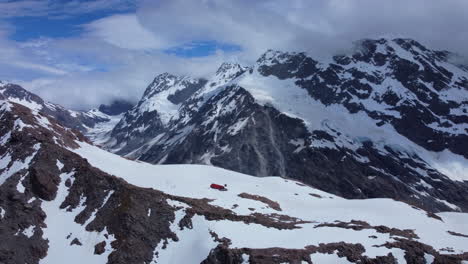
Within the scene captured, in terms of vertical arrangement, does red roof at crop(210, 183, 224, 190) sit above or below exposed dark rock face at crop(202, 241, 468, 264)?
above

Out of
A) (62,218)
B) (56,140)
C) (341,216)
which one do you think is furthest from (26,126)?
(341,216)

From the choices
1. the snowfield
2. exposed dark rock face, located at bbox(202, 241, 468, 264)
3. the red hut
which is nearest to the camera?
exposed dark rock face, located at bbox(202, 241, 468, 264)

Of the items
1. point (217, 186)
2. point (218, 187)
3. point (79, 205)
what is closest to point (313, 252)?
point (218, 187)

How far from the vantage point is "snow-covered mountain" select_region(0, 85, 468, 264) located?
73750 millimetres

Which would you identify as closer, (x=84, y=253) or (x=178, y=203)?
(x=84, y=253)

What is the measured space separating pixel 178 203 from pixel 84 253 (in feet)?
63.9

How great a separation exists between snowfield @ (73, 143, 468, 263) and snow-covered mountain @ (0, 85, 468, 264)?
25cm

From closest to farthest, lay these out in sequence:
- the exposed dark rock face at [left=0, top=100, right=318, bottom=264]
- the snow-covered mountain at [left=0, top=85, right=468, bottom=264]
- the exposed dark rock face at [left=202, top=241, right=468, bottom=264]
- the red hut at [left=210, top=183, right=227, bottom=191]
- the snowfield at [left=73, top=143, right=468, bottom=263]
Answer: the exposed dark rock face at [left=202, top=241, right=468, bottom=264]
the snow-covered mountain at [left=0, top=85, right=468, bottom=264]
the exposed dark rock face at [left=0, top=100, right=318, bottom=264]
the snowfield at [left=73, top=143, right=468, bottom=263]
the red hut at [left=210, top=183, right=227, bottom=191]

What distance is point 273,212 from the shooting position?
100m

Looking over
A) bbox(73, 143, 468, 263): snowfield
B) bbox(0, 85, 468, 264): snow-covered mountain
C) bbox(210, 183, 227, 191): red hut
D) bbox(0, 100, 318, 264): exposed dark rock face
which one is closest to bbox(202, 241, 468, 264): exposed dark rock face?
bbox(0, 85, 468, 264): snow-covered mountain

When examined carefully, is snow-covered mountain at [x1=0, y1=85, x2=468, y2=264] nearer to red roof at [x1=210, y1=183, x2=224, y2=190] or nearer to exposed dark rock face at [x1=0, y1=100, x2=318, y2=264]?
exposed dark rock face at [x1=0, y1=100, x2=318, y2=264]

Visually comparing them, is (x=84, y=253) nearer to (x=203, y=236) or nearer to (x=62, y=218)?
(x=62, y=218)

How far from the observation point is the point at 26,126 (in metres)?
99.9

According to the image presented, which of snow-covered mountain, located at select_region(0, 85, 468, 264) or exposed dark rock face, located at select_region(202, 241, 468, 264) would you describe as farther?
snow-covered mountain, located at select_region(0, 85, 468, 264)
